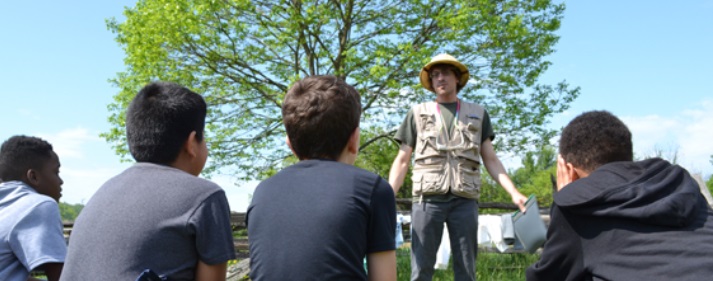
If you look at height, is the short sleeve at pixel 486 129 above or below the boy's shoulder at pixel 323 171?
above

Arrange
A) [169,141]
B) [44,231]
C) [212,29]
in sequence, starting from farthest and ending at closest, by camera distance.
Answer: [212,29] < [44,231] < [169,141]

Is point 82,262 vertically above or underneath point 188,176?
underneath

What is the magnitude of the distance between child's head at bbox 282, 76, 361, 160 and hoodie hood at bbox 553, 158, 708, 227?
790mm

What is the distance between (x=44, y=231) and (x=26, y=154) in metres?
0.69

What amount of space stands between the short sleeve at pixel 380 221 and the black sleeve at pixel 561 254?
0.58 metres

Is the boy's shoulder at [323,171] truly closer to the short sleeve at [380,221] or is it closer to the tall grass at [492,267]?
the short sleeve at [380,221]

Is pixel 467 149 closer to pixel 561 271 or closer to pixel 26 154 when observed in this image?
pixel 561 271

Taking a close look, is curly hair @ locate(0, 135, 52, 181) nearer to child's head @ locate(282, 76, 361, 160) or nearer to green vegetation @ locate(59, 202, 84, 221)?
child's head @ locate(282, 76, 361, 160)

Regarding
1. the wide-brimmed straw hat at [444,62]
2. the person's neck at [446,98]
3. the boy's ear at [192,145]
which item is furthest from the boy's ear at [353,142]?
the person's neck at [446,98]

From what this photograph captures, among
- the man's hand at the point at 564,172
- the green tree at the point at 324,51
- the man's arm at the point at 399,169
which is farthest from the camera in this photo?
the green tree at the point at 324,51

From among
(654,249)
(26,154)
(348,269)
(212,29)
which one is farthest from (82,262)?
(212,29)

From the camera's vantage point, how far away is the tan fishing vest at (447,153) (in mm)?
4668

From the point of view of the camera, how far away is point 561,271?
234 cm

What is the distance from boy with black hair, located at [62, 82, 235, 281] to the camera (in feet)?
6.84
